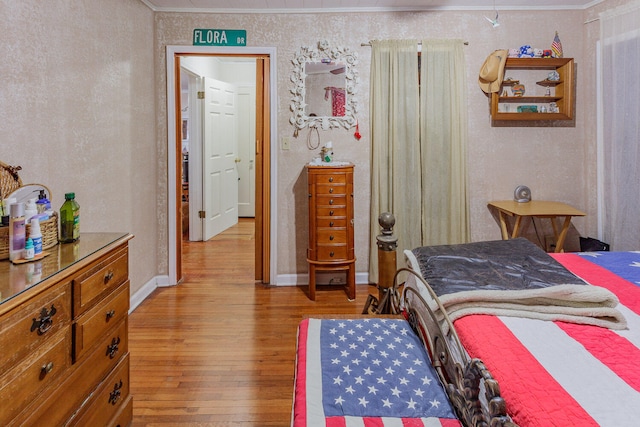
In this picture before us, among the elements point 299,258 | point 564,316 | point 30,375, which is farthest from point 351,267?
point 30,375

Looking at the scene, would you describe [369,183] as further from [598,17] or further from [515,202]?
[598,17]

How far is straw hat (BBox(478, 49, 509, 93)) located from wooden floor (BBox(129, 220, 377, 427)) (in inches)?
80.9

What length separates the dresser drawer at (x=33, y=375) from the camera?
120 centimetres

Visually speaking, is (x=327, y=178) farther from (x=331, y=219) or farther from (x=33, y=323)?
(x=33, y=323)

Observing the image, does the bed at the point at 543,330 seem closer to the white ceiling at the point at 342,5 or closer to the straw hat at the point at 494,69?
the straw hat at the point at 494,69

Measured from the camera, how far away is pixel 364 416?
123cm

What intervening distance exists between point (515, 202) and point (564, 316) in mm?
2801

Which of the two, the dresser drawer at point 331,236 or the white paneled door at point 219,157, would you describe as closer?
the dresser drawer at point 331,236

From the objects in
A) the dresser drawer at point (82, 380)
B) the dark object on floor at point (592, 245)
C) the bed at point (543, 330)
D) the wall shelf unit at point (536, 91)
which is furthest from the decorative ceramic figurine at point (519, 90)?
the dresser drawer at point (82, 380)

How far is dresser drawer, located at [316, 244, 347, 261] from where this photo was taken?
3.78 m

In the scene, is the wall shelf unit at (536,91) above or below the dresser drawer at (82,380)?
above

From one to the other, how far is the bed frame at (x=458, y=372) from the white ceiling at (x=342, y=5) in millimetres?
2839

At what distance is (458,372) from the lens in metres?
1.34

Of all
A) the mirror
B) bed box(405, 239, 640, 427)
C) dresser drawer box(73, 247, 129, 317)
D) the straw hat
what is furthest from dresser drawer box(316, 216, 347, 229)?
dresser drawer box(73, 247, 129, 317)
